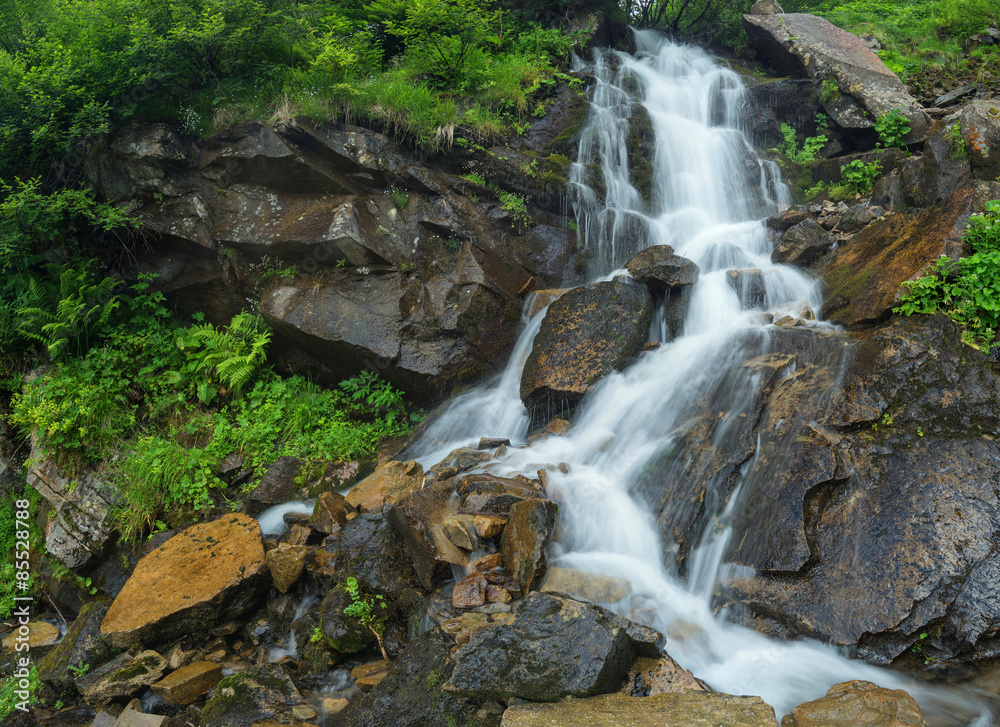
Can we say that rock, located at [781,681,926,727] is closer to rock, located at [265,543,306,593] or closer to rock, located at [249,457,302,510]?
rock, located at [265,543,306,593]

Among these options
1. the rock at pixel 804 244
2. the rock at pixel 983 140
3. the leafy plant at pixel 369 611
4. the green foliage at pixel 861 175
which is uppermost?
the rock at pixel 983 140

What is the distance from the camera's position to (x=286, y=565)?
478cm

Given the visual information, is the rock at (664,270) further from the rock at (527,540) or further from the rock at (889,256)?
the rock at (527,540)

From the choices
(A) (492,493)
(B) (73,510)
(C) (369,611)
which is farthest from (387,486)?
(B) (73,510)

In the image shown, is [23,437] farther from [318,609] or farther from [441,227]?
[441,227]

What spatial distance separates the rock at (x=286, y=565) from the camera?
4777 mm

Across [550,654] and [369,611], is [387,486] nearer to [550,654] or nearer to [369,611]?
[369,611]

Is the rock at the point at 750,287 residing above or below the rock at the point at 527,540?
above

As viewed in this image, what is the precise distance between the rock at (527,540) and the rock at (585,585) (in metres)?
0.09

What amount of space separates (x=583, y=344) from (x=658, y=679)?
4112mm

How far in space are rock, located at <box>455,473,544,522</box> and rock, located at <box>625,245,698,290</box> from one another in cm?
347

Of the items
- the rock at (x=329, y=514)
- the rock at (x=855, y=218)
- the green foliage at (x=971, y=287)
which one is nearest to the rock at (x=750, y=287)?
the rock at (x=855, y=218)

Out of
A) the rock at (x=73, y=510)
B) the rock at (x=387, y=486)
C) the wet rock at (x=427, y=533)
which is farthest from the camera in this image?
the rock at (x=73, y=510)

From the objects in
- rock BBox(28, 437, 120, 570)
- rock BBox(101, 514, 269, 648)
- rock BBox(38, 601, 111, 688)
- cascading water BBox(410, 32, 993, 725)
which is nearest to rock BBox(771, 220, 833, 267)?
cascading water BBox(410, 32, 993, 725)
